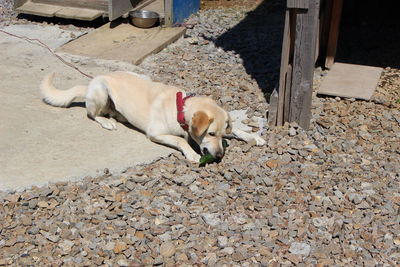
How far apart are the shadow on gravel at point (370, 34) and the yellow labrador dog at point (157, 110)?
2977 mm

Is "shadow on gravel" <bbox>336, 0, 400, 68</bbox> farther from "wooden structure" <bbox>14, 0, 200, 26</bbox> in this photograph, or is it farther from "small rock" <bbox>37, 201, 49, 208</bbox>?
"small rock" <bbox>37, 201, 49, 208</bbox>

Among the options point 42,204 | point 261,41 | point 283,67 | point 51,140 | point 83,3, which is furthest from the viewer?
point 83,3

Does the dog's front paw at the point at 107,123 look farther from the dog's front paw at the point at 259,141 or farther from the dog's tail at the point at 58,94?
the dog's front paw at the point at 259,141

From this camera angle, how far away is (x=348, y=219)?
4461 millimetres

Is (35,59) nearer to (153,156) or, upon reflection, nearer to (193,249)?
(153,156)

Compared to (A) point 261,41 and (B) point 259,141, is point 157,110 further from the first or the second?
(A) point 261,41

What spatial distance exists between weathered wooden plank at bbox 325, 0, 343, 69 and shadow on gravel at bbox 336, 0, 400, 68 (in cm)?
37

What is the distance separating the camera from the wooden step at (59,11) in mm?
8922

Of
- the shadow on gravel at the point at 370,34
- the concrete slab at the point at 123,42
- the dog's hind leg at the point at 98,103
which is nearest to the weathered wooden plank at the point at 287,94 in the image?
the dog's hind leg at the point at 98,103

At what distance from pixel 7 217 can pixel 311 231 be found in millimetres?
2246

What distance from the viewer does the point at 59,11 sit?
9125 millimetres

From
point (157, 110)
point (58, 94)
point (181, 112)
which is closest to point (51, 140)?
point (58, 94)

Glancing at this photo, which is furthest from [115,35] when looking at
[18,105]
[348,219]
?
[348,219]

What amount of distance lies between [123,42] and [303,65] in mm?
3390
